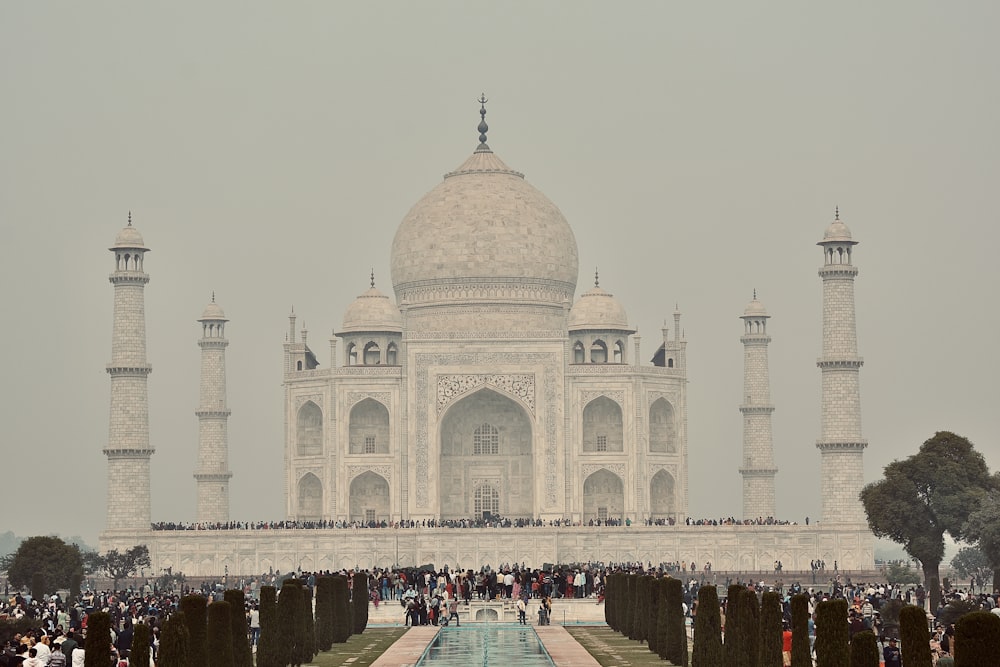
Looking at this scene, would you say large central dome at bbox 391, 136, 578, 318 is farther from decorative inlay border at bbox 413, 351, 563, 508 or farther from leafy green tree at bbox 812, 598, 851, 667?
leafy green tree at bbox 812, 598, 851, 667

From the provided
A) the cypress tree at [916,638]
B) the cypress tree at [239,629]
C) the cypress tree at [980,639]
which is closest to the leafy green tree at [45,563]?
the cypress tree at [239,629]

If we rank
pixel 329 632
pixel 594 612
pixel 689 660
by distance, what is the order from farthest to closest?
pixel 594 612 < pixel 329 632 < pixel 689 660

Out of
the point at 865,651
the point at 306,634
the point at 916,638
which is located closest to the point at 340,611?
the point at 306,634

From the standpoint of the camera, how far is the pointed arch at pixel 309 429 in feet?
182

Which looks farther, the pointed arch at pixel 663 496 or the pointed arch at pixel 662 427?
the pointed arch at pixel 662 427

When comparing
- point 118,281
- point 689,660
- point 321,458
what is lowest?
point 689,660

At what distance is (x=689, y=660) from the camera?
26609 mm

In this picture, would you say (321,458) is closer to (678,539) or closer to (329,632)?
(678,539)

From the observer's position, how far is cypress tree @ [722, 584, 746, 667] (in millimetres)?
21203

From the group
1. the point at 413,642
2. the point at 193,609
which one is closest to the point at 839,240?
the point at 413,642

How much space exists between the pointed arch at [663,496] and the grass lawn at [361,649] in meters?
22.8

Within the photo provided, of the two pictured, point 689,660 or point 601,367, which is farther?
point 601,367

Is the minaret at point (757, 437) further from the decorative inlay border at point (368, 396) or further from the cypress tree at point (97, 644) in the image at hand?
the cypress tree at point (97, 644)

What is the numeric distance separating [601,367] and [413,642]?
85.4 feet
